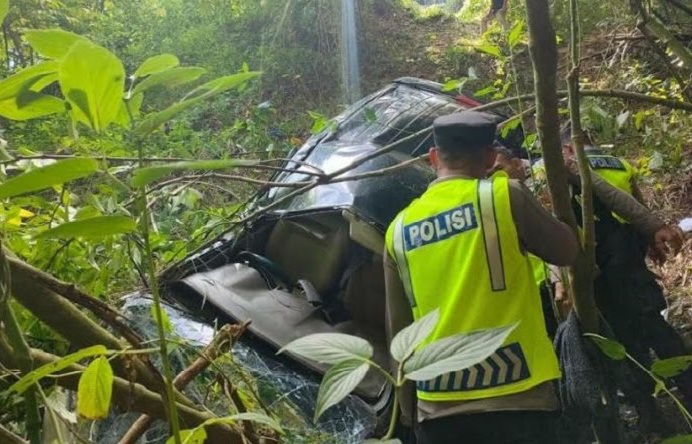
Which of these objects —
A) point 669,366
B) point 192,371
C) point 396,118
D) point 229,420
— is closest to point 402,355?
point 229,420

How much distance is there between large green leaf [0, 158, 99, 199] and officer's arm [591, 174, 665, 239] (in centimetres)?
195

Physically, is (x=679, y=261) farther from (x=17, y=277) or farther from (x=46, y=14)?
(x=46, y=14)

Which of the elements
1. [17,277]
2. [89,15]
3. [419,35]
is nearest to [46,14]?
[89,15]

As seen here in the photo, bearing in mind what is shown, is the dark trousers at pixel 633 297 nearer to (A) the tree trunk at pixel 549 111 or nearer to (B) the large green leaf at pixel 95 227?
(A) the tree trunk at pixel 549 111

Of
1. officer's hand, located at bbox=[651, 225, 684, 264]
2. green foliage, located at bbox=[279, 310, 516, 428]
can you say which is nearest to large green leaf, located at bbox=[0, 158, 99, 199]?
green foliage, located at bbox=[279, 310, 516, 428]

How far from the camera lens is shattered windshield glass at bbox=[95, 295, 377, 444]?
5.38 ft

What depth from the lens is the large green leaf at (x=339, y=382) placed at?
0.55 metres

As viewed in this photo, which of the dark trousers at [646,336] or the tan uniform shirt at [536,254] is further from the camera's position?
the dark trousers at [646,336]

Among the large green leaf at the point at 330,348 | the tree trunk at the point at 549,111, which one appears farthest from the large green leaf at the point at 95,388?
the tree trunk at the point at 549,111

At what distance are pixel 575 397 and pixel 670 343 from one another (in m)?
0.98

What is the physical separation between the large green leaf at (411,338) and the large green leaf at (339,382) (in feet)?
0.10

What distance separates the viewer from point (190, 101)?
535 mm

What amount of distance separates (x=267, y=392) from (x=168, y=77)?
150 cm

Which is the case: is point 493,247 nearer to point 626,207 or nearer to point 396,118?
point 626,207
